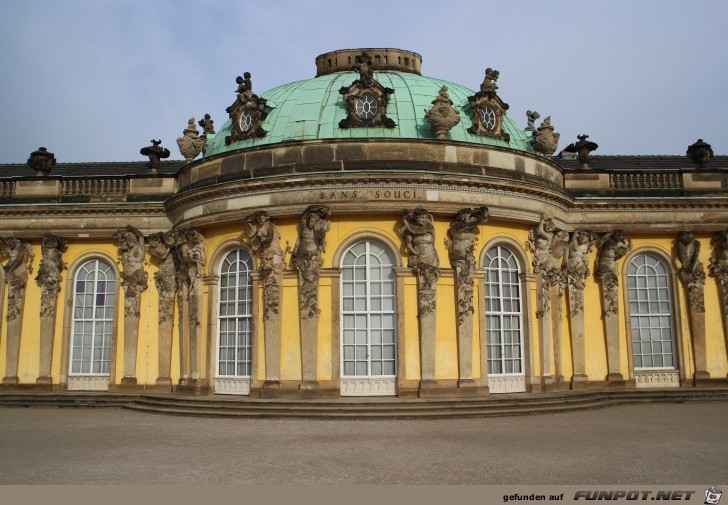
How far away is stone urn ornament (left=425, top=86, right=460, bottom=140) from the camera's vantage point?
21.0 metres

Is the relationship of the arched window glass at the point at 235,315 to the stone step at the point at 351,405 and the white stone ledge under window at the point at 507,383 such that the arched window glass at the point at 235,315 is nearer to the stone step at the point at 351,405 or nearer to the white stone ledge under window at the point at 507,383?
the stone step at the point at 351,405

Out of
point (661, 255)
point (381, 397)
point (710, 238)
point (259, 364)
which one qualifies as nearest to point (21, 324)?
point (259, 364)

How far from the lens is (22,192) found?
81.6ft

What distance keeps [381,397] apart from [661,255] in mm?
11291

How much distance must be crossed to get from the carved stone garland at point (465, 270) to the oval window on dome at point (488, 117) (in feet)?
11.4

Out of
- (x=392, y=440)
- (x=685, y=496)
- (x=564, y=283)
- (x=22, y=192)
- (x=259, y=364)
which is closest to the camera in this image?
(x=685, y=496)

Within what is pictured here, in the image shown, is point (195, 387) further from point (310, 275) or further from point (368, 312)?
point (368, 312)

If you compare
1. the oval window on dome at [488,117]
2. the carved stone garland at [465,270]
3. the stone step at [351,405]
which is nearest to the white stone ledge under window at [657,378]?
the stone step at [351,405]

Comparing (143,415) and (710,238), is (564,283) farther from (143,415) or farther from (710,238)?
(143,415)

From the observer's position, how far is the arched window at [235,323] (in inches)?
828

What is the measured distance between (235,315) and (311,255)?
128 inches

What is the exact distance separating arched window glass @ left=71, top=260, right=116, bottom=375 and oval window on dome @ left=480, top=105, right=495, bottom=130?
515 inches

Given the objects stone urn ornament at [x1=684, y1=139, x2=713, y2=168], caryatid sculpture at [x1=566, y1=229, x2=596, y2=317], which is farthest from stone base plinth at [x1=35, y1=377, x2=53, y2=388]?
stone urn ornament at [x1=684, y1=139, x2=713, y2=168]

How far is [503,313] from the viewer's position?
21.1 meters
